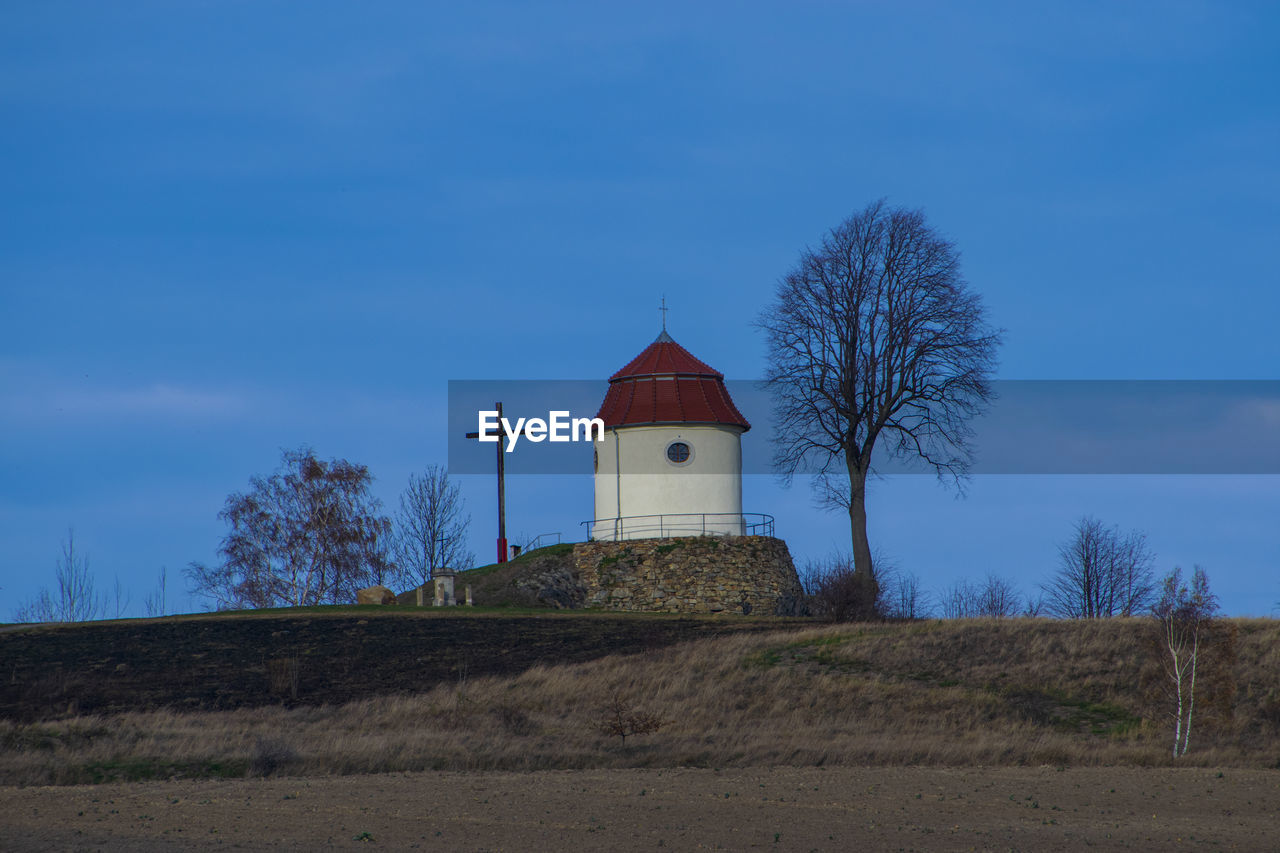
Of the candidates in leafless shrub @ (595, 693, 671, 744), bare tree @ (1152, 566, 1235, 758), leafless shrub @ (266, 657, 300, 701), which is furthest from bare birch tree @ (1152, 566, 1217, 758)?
leafless shrub @ (266, 657, 300, 701)

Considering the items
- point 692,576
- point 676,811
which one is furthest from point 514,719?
point 692,576

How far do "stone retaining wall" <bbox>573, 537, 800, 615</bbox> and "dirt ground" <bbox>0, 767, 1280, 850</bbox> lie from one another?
23331 millimetres

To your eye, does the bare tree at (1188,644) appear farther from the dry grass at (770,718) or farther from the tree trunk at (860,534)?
the tree trunk at (860,534)

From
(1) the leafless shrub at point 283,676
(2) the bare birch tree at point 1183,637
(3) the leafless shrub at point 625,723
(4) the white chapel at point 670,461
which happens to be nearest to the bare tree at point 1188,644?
(2) the bare birch tree at point 1183,637

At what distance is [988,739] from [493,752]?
8.03 m

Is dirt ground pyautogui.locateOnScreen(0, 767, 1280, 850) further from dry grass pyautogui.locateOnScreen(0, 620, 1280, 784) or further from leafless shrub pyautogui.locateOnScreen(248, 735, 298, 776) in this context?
dry grass pyautogui.locateOnScreen(0, 620, 1280, 784)

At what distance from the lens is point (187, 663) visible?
102 feet

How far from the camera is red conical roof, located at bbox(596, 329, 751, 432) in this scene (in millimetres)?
45375

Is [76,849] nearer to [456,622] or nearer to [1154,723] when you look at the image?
[1154,723]

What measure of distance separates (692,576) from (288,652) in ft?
48.0

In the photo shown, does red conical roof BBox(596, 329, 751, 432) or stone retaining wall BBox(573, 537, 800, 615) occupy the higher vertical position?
red conical roof BBox(596, 329, 751, 432)

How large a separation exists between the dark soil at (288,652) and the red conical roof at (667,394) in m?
8.27

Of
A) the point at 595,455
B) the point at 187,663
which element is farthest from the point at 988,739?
the point at 595,455

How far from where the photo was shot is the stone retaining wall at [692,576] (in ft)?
141
